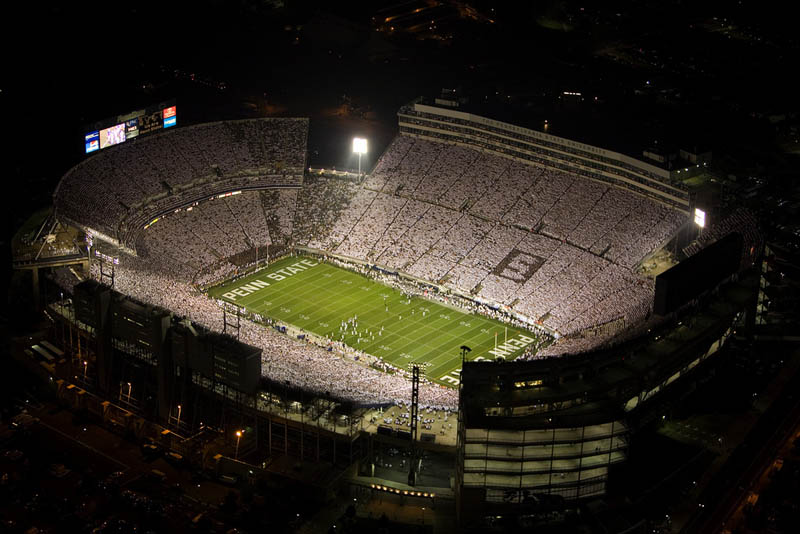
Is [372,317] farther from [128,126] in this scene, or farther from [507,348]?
[128,126]

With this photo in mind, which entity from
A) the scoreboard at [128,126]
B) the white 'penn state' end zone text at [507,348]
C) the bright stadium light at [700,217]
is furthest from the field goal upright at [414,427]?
the scoreboard at [128,126]

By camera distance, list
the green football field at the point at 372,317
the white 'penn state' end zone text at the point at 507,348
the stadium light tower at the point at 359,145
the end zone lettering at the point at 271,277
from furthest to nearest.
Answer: the stadium light tower at the point at 359,145 < the end zone lettering at the point at 271,277 < the green football field at the point at 372,317 < the white 'penn state' end zone text at the point at 507,348

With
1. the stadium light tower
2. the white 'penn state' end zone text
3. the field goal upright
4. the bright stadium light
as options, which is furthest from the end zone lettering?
the bright stadium light

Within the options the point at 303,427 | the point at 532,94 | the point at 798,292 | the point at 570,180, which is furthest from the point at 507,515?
the point at 532,94

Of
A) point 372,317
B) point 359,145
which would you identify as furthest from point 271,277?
point 359,145

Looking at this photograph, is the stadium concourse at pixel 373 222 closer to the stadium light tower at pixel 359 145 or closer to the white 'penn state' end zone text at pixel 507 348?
the white 'penn state' end zone text at pixel 507 348

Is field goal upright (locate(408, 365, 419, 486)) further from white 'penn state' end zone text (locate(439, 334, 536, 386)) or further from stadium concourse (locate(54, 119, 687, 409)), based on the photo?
white 'penn state' end zone text (locate(439, 334, 536, 386))

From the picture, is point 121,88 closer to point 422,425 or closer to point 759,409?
point 422,425
